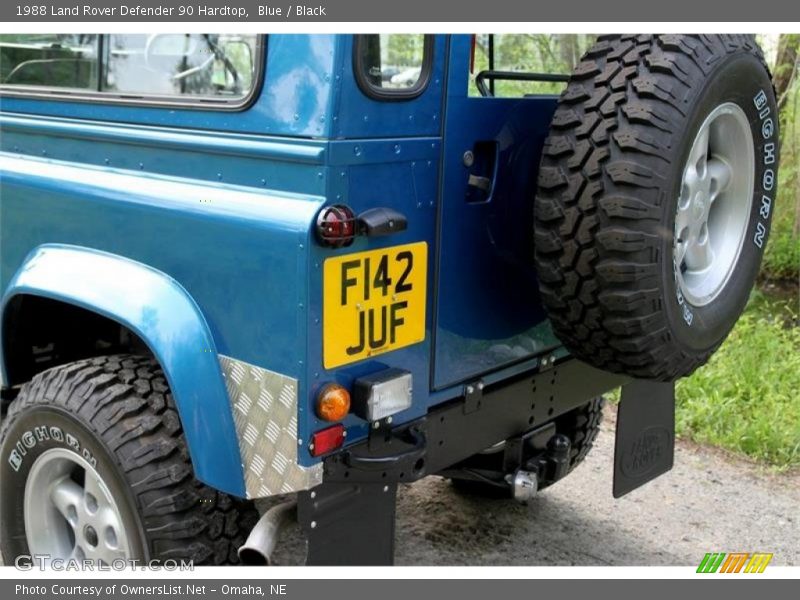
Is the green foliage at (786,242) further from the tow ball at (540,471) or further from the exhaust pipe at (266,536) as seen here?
the exhaust pipe at (266,536)

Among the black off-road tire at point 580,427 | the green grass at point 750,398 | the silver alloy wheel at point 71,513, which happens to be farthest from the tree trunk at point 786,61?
the silver alloy wheel at point 71,513

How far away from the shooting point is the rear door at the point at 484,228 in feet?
8.03

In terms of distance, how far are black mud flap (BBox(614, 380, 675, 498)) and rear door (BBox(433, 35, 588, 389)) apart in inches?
23.6

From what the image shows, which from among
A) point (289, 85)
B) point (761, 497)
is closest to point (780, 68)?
point (761, 497)

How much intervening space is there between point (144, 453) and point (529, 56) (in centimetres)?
251

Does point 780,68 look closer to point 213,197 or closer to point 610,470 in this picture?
point 610,470

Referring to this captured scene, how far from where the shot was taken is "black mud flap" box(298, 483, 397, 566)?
2354 millimetres

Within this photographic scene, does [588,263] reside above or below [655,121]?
below

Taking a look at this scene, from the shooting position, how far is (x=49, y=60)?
2.99m

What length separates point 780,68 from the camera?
6.60 meters

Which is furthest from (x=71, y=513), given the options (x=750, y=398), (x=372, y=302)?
(x=750, y=398)

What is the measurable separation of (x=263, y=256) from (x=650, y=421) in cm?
181

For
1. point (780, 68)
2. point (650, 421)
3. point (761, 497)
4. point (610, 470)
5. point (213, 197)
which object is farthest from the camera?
point (780, 68)

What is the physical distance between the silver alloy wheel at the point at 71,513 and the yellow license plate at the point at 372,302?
839mm
